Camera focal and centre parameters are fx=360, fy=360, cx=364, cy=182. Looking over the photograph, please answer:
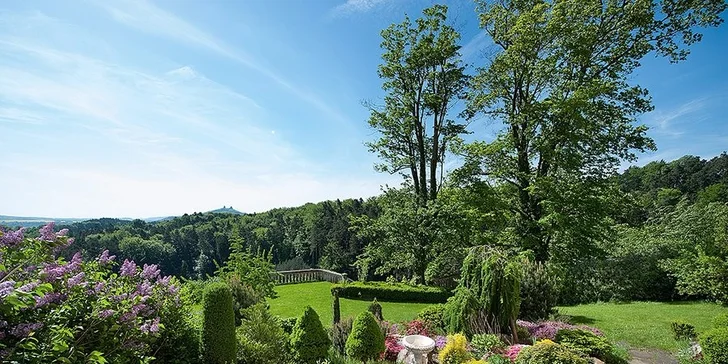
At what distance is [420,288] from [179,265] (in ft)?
181

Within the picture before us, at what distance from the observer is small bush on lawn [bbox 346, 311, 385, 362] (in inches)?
263

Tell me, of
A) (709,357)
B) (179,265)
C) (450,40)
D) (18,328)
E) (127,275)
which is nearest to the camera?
(18,328)

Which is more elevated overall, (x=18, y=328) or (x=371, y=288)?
(x=18, y=328)

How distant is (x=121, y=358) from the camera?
4.12 m

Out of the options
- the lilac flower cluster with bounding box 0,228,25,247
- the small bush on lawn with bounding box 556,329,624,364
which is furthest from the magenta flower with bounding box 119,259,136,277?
the small bush on lawn with bounding box 556,329,624,364

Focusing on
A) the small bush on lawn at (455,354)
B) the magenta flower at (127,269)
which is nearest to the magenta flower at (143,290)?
the magenta flower at (127,269)

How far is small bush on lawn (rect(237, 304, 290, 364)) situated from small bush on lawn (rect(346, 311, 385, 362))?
135 cm

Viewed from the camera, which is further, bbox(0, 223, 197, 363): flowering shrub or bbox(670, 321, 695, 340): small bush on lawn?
bbox(670, 321, 695, 340): small bush on lawn

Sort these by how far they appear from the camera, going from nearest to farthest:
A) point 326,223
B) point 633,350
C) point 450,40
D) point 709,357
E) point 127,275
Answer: point 127,275
point 709,357
point 633,350
point 450,40
point 326,223

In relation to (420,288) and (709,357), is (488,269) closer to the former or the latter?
(709,357)

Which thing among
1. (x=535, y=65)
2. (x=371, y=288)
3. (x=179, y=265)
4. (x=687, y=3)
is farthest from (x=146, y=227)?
(x=687, y=3)

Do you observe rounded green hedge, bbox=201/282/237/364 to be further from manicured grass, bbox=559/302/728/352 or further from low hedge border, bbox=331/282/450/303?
low hedge border, bbox=331/282/450/303

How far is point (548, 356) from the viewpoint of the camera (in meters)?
5.51

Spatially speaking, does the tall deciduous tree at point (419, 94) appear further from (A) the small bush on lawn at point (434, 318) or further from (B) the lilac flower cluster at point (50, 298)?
(B) the lilac flower cluster at point (50, 298)
